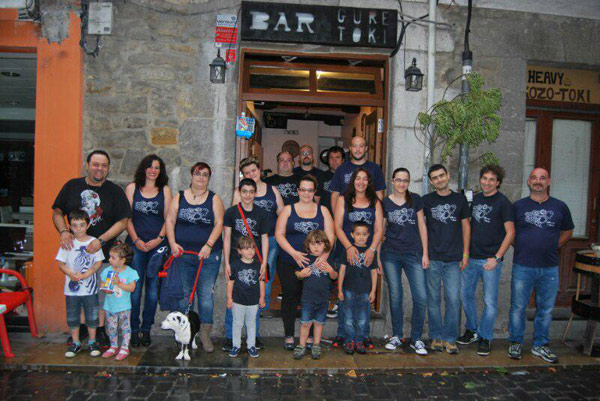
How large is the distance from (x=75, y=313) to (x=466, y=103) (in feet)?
15.5

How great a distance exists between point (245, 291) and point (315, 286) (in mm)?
694

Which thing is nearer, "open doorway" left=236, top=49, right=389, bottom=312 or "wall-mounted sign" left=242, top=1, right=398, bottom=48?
"wall-mounted sign" left=242, top=1, right=398, bottom=48

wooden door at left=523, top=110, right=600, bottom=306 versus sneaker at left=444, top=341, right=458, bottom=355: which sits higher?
wooden door at left=523, top=110, right=600, bottom=306

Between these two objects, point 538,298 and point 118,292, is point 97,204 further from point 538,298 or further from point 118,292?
point 538,298

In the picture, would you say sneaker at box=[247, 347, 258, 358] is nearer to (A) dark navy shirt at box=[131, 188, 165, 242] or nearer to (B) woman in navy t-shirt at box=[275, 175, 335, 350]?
(B) woman in navy t-shirt at box=[275, 175, 335, 350]

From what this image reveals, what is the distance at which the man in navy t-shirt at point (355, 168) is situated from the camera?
5.11 m

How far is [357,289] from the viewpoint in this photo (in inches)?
180

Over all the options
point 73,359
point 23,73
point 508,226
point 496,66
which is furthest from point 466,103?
point 23,73

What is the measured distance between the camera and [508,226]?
4.84 meters

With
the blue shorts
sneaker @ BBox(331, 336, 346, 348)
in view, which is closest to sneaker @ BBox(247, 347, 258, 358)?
the blue shorts

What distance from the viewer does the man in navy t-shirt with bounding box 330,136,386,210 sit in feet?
16.8

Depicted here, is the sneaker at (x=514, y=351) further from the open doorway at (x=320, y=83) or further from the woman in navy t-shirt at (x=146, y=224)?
the woman in navy t-shirt at (x=146, y=224)

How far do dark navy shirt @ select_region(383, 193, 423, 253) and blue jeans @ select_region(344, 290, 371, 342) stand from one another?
0.66 meters

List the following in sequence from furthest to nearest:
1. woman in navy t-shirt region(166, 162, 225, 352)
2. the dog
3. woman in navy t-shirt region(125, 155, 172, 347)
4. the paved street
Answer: woman in navy t-shirt region(125, 155, 172, 347) → woman in navy t-shirt region(166, 162, 225, 352) → the dog → the paved street
